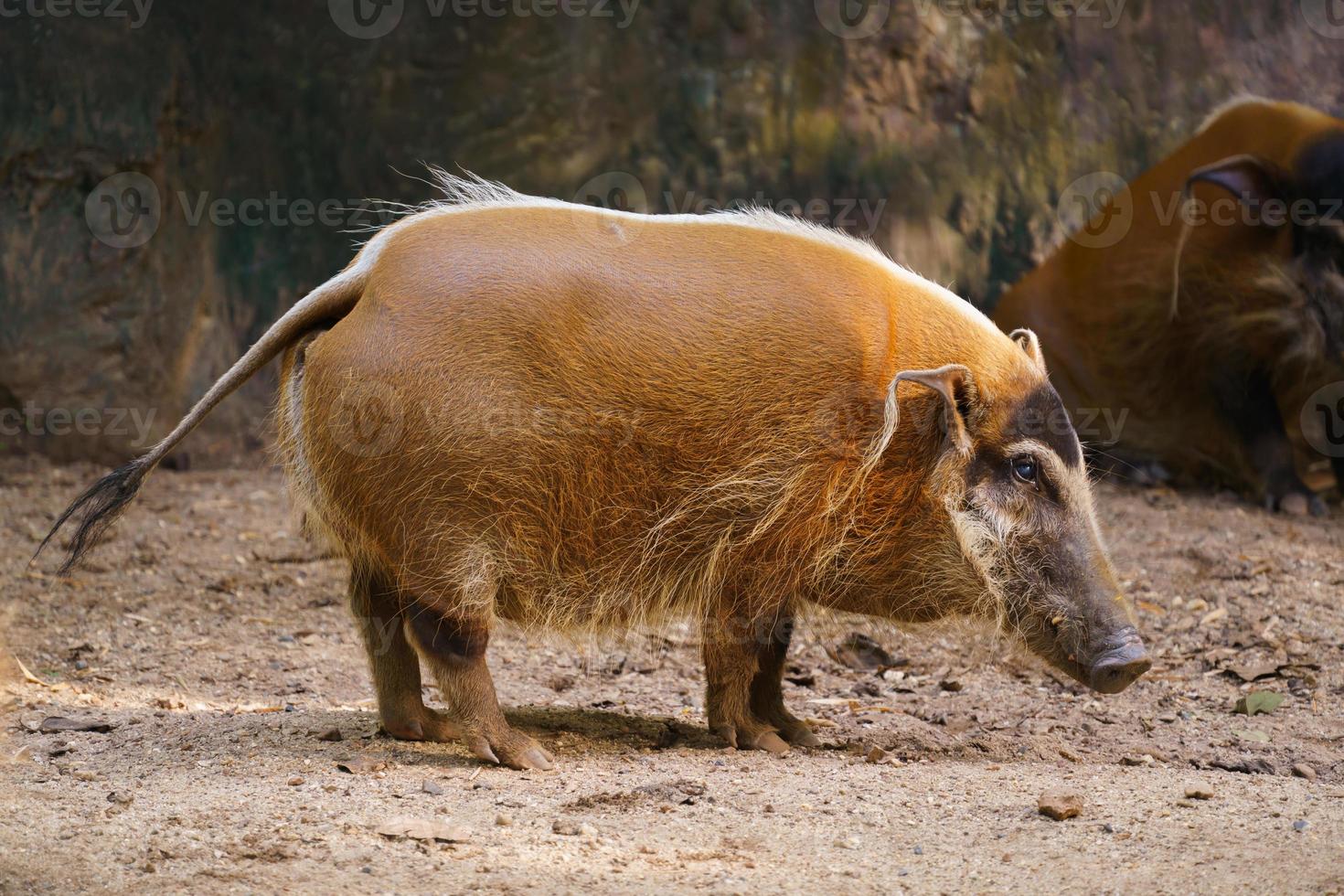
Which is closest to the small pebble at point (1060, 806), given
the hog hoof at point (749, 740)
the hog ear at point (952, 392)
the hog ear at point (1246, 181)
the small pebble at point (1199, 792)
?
the small pebble at point (1199, 792)

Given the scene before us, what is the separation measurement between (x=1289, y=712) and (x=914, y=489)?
1634mm

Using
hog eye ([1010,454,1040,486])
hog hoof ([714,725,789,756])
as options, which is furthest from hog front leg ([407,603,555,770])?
hog eye ([1010,454,1040,486])

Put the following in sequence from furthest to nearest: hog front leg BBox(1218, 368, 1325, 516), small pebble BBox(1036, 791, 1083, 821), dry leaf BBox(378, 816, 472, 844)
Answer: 1. hog front leg BBox(1218, 368, 1325, 516)
2. small pebble BBox(1036, 791, 1083, 821)
3. dry leaf BBox(378, 816, 472, 844)

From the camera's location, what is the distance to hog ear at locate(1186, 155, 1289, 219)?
24.5ft

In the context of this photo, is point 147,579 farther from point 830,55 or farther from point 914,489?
point 830,55

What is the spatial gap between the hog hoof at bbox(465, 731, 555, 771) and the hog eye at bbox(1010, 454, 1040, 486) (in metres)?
1.57

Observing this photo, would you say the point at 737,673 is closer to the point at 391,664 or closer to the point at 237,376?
the point at 391,664

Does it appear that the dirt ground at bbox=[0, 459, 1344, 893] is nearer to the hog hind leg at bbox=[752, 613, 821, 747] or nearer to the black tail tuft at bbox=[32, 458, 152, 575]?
the hog hind leg at bbox=[752, 613, 821, 747]

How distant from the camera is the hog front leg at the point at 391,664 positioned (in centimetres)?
425

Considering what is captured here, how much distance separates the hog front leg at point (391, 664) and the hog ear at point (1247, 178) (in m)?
5.08

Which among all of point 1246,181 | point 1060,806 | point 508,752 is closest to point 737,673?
point 508,752

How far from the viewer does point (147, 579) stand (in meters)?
6.10

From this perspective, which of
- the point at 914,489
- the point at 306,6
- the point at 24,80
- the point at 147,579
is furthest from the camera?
the point at 306,6

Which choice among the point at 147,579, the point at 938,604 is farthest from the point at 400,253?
the point at 147,579
